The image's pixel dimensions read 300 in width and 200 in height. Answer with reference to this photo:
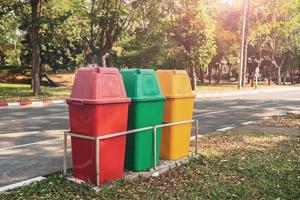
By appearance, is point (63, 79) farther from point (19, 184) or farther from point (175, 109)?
point (19, 184)

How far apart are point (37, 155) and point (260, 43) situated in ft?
140

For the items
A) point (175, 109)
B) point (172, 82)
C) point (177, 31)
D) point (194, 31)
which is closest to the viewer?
point (172, 82)

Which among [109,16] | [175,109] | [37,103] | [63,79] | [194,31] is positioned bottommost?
[37,103]

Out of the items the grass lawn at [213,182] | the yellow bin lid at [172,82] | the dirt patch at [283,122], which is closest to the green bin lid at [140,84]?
the yellow bin lid at [172,82]

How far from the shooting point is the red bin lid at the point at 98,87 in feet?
16.7

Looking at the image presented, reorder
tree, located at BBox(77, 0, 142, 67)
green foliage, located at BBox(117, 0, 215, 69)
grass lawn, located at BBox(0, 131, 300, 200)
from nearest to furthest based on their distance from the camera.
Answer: grass lawn, located at BBox(0, 131, 300, 200) < tree, located at BBox(77, 0, 142, 67) < green foliage, located at BBox(117, 0, 215, 69)

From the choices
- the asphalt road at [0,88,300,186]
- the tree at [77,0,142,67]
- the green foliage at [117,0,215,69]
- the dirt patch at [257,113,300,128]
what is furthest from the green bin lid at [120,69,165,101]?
the green foliage at [117,0,215,69]

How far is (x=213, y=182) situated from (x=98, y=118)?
1.85 metres

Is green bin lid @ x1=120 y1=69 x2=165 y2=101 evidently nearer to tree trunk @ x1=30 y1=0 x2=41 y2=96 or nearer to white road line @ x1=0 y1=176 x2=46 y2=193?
white road line @ x1=0 y1=176 x2=46 y2=193

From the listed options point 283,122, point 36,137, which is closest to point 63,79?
point 283,122

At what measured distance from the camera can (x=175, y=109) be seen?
252 inches

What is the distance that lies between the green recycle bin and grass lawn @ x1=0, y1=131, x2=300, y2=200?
0.34 meters

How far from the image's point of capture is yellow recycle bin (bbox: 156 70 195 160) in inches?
249

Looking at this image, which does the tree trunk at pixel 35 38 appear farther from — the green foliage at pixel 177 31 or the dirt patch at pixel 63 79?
the dirt patch at pixel 63 79
